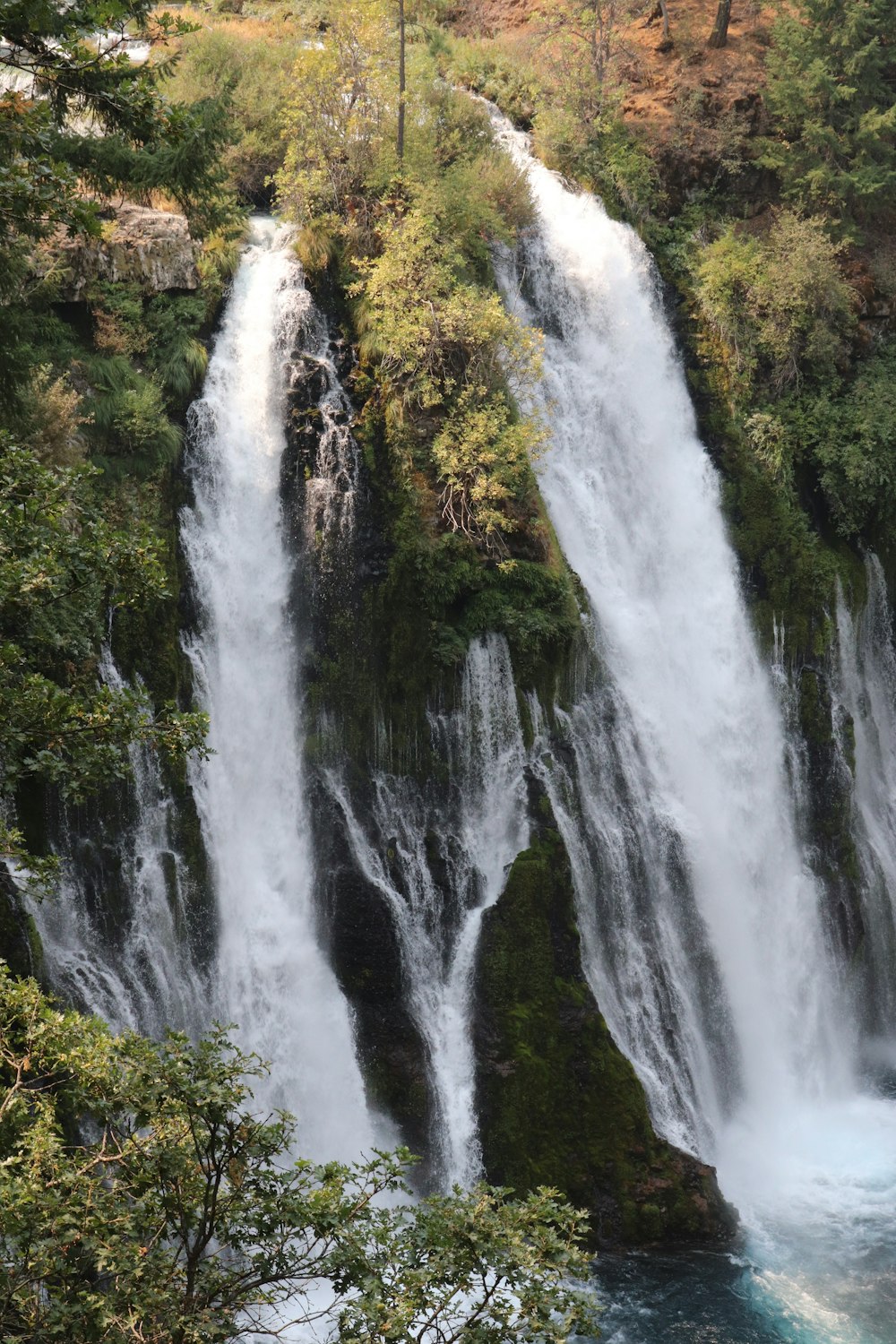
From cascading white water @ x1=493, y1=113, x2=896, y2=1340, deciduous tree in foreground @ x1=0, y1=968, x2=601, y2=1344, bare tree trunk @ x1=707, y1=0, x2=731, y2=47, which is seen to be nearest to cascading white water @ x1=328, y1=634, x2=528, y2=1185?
cascading white water @ x1=493, y1=113, x2=896, y2=1340

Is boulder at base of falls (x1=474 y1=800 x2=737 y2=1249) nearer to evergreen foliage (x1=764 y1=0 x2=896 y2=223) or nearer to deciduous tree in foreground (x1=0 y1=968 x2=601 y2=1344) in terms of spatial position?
deciduous tree in foreground (x1=0 y1=968 x2=601 y2=1344)

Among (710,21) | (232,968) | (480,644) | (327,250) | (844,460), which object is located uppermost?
(710,21)

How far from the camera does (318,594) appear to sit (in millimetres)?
17125

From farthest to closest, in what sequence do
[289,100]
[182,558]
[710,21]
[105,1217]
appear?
Result: [710,21] → [289,100] → [182,558] → [105,1217]

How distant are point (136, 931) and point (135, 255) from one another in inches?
411

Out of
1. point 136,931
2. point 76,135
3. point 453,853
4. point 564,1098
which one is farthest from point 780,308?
point 136,931

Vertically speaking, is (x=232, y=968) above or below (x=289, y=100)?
below

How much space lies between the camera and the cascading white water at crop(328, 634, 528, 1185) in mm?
15461

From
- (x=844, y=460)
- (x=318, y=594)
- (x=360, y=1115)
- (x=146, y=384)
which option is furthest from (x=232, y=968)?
(x=844, y=460)

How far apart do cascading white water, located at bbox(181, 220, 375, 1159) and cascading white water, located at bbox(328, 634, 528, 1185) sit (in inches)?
39.5

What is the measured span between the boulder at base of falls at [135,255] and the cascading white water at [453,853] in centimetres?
766

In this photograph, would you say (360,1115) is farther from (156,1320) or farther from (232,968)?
(156,1320)

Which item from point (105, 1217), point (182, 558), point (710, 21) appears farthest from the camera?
point (710, 21)

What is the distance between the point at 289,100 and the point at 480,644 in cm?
1106
